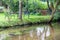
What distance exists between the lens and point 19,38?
48.2 ft

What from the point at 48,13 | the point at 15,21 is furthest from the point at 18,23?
the point at 48,13

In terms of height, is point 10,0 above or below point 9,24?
above

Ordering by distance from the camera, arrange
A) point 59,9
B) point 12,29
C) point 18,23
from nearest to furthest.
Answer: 1. point 12,29
2. point 18,23
3. point 59,9

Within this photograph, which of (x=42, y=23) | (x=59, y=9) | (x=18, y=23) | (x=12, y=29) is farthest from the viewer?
(x=59, y=9)

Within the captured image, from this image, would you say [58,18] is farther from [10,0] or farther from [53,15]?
[10,0]

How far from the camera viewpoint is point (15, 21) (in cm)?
2028

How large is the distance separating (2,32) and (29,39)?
356 centimetres

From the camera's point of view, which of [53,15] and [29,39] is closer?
[29,39]

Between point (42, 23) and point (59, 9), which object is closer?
point (42, 23)

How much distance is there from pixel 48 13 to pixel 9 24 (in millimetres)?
10989

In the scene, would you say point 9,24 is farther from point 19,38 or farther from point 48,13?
point 48,13

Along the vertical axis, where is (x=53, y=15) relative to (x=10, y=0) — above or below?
below

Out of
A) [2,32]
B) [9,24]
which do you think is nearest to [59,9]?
[9,24]

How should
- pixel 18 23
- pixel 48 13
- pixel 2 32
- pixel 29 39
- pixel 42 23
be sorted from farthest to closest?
pixel 48 13, pixel 42 23, pixel 18 23, pixel 2 32, pixel 29 39
